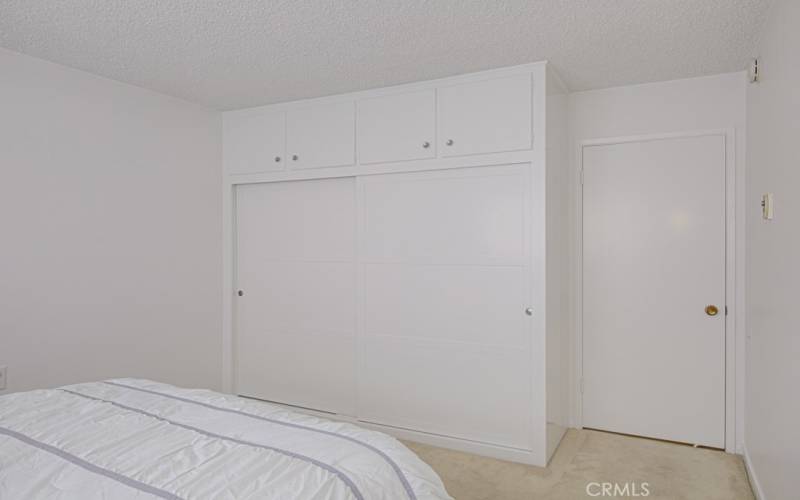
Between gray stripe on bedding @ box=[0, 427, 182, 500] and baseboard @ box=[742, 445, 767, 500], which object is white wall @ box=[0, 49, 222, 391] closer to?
gray stripe on bedding @ box=[0, 427, 182, 500]

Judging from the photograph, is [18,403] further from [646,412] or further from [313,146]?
[646,412]

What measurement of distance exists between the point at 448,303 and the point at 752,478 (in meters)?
1.80

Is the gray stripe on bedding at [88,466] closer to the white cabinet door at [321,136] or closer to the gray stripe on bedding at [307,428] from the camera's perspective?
the gray stripe on bedding at [307,428]

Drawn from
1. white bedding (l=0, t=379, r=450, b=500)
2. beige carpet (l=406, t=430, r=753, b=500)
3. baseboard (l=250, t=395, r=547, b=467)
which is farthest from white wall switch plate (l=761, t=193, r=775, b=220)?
white bedding (l=0, t=379, r=450, b=500)

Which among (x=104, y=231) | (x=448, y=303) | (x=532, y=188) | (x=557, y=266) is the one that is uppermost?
(x=532, y=188)

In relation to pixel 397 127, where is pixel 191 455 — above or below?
below

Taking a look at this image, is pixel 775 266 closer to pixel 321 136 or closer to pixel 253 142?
pixel 321 136

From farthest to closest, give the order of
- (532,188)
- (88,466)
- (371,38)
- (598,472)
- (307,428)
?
(532,188) < (598,472) < (371,38) < (307,428) < (88,466)

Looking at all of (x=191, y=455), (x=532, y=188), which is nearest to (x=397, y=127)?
(x=532, y=188)

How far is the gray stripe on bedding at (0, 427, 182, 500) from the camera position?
1281mm

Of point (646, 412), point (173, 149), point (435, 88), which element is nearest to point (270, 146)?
point (173, 149)

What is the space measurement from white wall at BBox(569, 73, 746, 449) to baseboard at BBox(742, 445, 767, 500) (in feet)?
0.73

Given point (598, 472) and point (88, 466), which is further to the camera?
point (598, 472)

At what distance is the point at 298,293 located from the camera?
3.84m
